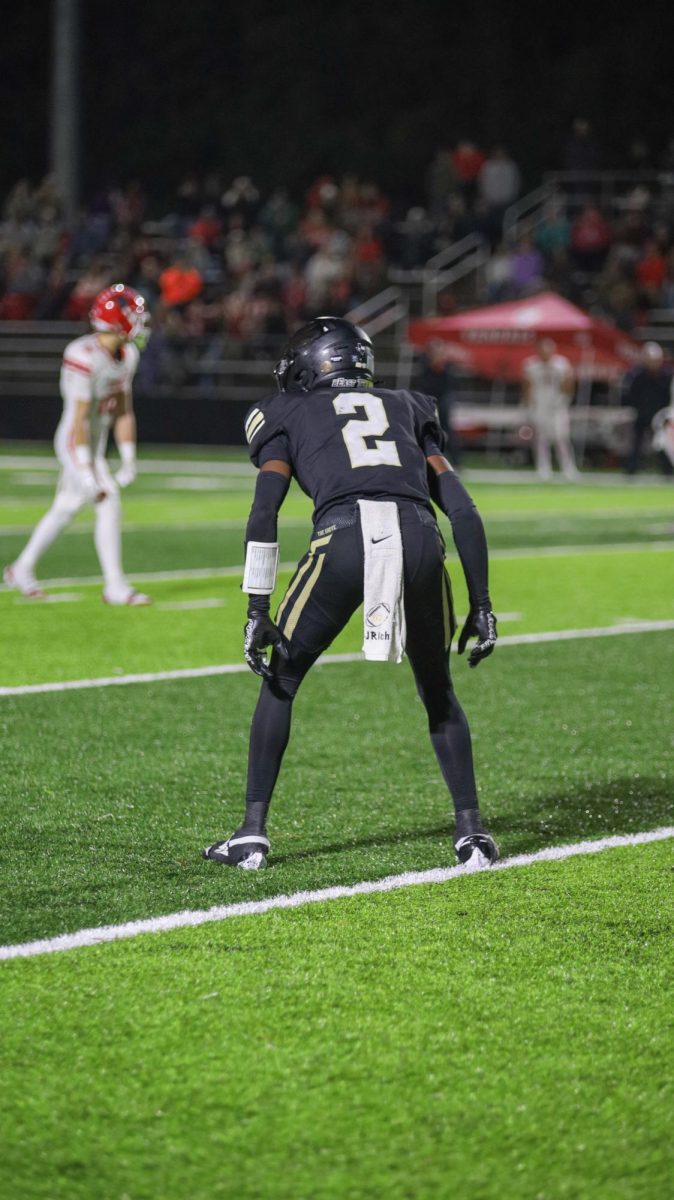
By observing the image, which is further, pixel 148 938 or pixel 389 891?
pixel 389 891

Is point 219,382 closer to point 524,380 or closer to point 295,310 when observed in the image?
point 295,310

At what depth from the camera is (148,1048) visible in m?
3.55

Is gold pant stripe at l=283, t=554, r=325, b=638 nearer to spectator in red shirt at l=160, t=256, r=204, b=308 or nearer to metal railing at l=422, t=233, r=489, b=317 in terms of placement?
metal railing at l=422, t=233, r=489, b=317

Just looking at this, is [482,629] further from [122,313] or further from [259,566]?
[122,313]

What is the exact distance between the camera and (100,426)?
11.2 m

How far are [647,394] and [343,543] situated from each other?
808 inches

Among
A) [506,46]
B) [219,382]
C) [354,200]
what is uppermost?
[506,46]

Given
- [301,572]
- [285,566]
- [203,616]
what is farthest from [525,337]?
[301,572]

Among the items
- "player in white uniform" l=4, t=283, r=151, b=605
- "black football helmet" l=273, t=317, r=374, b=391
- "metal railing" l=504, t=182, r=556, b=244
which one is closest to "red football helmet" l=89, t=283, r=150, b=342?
"player in white uniform" l=4, t=283, r=151, b=605

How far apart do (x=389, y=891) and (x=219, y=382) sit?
26.1 m

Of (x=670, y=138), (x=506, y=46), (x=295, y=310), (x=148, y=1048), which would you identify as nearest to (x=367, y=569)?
(x=148, y=1048)

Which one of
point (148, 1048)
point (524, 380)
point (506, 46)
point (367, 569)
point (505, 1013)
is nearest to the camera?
point (148, 1048)

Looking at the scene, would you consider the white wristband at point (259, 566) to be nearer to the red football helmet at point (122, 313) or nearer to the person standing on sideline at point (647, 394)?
the red football helmet at point (122, 313)

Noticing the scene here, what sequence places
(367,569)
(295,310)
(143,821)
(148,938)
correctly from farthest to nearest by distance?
(295,310) < (143,821) < (367,569) < (148,938)
